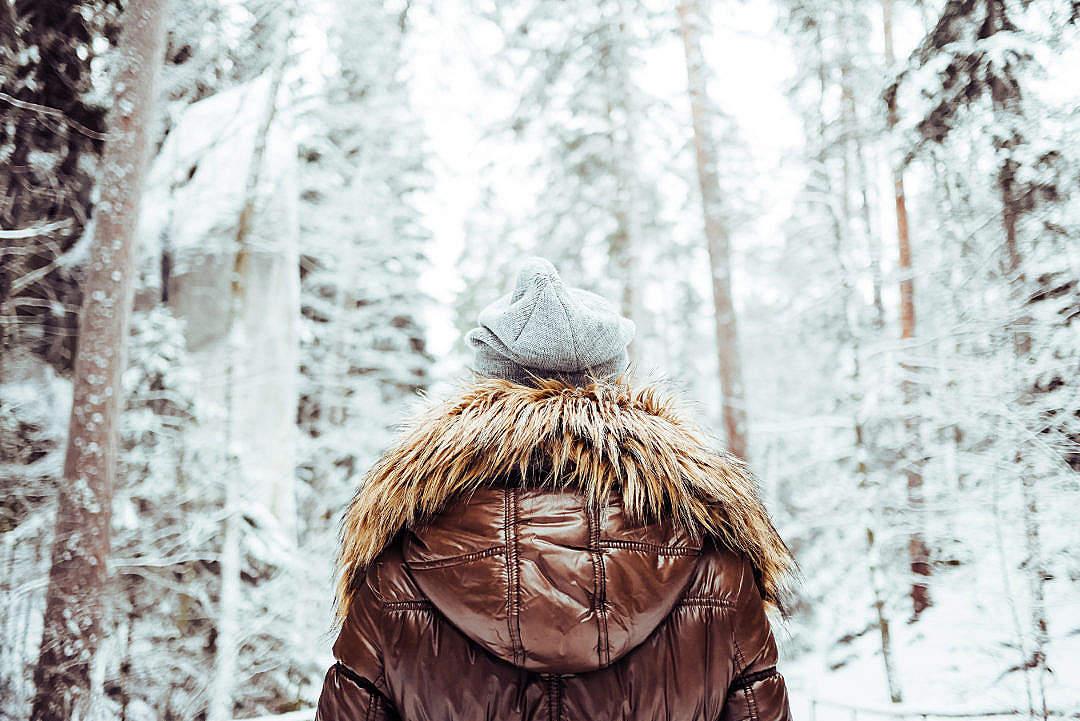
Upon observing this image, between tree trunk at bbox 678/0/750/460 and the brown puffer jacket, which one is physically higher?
tree trunk at bbox 678/0/750/460

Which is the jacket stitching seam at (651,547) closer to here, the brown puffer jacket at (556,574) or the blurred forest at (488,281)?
the brown puffer jacket at (556,574)

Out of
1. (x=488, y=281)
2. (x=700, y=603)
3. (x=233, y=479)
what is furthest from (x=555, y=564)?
(x=488, y=281)

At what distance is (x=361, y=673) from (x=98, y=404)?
226 cm

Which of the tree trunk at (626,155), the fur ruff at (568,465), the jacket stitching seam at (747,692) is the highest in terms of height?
the tree trunk at (626,155)

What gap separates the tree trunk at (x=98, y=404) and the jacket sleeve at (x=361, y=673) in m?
2.02

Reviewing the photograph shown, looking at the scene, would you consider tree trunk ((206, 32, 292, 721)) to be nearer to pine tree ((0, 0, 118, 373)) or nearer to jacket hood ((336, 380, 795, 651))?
pine tree ((0, 0, 118, 373))

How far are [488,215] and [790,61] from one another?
3170mm

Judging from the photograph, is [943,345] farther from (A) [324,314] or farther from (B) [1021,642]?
(A) [324,314]

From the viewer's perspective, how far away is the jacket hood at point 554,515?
1.11 m

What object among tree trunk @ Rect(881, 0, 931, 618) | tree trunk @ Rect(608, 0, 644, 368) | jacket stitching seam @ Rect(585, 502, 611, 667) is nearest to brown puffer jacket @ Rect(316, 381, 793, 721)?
jacket stitching seam @ Rect(585, 502, 611, 667)

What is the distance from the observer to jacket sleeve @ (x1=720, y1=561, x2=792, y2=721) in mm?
1255

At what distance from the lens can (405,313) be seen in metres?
7.04

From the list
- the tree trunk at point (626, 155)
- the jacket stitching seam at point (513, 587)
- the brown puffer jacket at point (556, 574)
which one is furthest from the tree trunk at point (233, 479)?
the jacket stitching seam at point (513, 587)

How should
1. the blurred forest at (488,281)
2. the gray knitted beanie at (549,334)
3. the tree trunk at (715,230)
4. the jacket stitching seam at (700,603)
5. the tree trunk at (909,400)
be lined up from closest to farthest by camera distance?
the jacket stitching seam at (700,603), the gray knitted beanie at (549,334), the blurred forest at (488,281), the tree trunk at (909,400), the tree trunk at (715,230)
